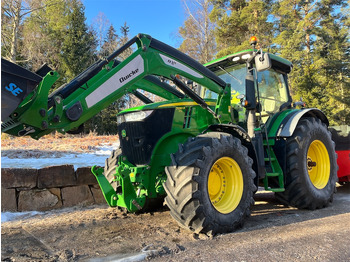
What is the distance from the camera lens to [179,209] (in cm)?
320

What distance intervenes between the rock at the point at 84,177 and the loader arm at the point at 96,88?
2.34 m

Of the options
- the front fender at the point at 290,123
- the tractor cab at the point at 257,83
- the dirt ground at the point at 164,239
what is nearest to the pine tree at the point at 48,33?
the tractor cab at the point at 257,83

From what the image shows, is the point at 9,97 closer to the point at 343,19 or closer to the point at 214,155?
the point at 214,155

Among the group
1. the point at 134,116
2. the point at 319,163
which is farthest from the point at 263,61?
the point at 319,163

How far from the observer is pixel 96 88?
10.4 ft

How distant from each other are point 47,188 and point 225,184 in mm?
3144

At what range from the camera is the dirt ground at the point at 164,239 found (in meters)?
2.77

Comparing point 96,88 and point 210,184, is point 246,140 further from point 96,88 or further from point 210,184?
point 96,88

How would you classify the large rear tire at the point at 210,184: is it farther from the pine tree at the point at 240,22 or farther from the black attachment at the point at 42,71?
the pine tree at the point at 240,22

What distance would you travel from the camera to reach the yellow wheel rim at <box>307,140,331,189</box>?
16.9 feet

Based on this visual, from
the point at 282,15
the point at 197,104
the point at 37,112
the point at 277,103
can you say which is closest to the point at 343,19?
the point at 282,15

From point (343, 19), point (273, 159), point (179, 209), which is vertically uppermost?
point (343, 19)

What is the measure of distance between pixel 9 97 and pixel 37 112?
0.29 metres

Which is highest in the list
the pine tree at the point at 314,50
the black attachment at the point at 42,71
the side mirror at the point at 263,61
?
the pine tree at the point at 314,50
